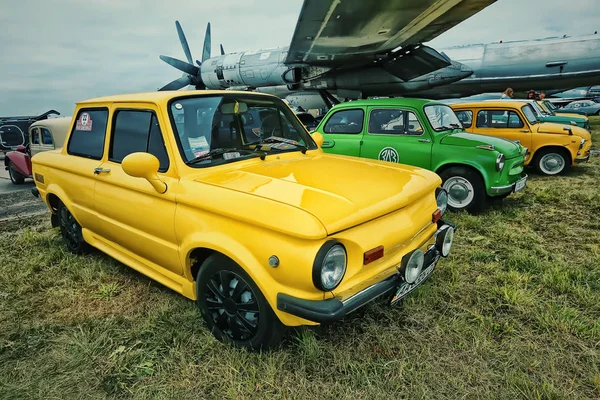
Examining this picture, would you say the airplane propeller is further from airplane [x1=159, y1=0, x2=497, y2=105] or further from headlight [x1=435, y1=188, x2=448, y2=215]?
headlight [x1=435, y1=188, x2=448, y2=215]

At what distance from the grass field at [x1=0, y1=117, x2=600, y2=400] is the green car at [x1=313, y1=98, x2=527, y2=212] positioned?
1.63 metres

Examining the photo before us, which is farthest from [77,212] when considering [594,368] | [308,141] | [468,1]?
[468,1]

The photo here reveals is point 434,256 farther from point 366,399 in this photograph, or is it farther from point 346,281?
point 366,399

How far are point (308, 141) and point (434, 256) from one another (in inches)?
62.6

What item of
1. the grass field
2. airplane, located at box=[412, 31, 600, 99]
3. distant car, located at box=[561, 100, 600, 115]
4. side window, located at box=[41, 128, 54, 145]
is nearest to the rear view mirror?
the grass field

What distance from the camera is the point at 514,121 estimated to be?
24.6 feet

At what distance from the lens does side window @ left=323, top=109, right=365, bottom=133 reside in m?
5.98

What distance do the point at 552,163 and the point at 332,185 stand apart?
24.4 feet

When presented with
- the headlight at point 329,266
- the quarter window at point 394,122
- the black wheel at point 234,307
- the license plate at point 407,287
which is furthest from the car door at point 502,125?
the black wheel at point 234,307

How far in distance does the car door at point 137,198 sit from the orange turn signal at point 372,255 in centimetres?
129

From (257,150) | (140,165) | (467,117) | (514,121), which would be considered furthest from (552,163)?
(140,165)

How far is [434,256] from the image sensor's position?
258 cm

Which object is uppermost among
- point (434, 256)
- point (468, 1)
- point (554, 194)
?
point (468, 1)

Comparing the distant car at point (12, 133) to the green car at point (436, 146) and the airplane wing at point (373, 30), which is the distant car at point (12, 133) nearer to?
the airplane wing at point (373, 30)
